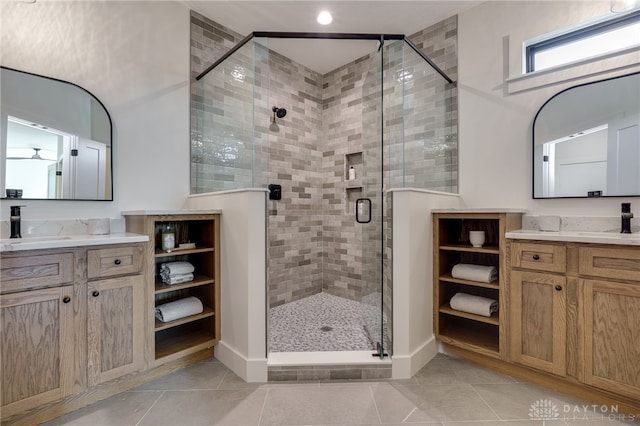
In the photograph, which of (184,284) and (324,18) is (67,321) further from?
(324,18)

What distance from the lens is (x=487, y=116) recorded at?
7.82 feet

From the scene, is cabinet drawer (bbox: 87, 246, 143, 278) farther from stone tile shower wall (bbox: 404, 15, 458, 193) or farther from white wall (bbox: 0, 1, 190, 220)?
stone tile shower wall (bbox: 404, 15, 458, 193)

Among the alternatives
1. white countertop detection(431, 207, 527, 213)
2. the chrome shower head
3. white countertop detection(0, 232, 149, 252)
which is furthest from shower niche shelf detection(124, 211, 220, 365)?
white countertop detection(431, 207, 527, 213)

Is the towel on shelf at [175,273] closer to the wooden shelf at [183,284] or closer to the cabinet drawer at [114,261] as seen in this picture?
the wooden shelf at [183,284]

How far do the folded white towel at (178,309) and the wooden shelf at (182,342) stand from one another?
0.69ft

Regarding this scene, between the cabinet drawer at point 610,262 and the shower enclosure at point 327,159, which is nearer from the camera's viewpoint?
the cabinet drawer at point 610,262

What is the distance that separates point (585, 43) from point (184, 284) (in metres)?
3.39

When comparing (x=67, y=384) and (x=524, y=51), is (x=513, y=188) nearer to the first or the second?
(x=524, y=51)

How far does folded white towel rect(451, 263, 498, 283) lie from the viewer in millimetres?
2012

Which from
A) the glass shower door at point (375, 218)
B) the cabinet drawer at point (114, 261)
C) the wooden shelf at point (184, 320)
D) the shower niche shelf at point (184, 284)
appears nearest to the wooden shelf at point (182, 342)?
the shower niche shelf at point (184, 284)

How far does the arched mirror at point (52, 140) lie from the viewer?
171 cm

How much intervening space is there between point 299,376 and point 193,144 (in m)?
2.12

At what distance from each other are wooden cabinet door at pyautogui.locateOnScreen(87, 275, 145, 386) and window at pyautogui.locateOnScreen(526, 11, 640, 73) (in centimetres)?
332

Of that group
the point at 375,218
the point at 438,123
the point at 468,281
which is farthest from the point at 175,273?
the point at 438,123
